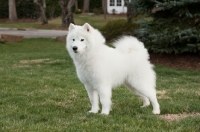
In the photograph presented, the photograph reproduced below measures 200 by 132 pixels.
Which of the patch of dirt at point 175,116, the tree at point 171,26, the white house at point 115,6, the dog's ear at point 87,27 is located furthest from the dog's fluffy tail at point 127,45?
the white house at point 115,6

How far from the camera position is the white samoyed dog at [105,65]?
477cm

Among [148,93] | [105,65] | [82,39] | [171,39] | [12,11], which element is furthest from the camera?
[12,11]

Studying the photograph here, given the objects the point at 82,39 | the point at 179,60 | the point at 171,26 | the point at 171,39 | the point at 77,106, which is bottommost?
the point at 179,60

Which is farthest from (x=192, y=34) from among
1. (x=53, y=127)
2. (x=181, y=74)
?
(x=53, y=127)

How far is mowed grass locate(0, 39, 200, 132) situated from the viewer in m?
4.21

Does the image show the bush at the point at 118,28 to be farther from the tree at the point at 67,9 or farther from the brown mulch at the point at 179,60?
the tree at the point at 67,9

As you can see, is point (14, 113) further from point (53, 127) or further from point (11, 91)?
point (11, 91)

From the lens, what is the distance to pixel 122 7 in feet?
156

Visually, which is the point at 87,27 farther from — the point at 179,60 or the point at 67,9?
the point at 67,9

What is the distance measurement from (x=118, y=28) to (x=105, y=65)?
14.8 meters

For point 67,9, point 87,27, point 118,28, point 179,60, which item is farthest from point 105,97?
point 67,9

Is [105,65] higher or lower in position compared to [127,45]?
lower

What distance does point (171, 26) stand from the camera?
1146cm

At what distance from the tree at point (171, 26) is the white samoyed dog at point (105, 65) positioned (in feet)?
18.8
